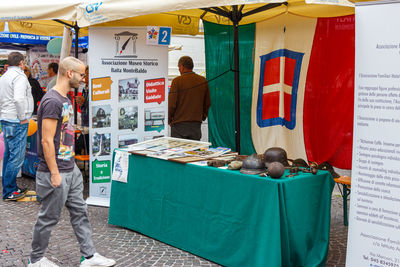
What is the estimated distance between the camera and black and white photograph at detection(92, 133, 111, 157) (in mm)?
5980

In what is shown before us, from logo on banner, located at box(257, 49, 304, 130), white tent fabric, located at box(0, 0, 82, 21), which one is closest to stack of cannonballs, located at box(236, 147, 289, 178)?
logo on banner, located at box(257, 49, 304, 130)

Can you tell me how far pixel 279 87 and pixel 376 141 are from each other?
371 centimetres

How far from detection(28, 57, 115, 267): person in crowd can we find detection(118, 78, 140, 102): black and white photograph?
2165mm

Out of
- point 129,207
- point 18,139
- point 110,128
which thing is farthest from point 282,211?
point 18,139

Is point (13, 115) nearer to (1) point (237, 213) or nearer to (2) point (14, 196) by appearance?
(2) point (14, 196)

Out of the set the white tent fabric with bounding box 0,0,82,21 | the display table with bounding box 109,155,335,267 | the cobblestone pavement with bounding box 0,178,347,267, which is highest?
the white tent fabric with bounding box 0,0,82,21

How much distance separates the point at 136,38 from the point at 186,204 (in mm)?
2458

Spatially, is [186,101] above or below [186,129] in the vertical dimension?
above

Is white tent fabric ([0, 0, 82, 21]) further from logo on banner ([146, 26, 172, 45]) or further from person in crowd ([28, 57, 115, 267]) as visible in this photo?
person in crowd ([28, 57, 115, 267])

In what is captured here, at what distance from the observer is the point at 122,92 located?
19.5 feet

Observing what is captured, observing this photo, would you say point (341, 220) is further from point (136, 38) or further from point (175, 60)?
point (175, 60)

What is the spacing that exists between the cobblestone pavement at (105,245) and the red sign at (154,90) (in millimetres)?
1504

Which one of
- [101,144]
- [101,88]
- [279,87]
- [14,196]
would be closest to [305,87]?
[279,87]

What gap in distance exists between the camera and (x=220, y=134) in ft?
26.3
